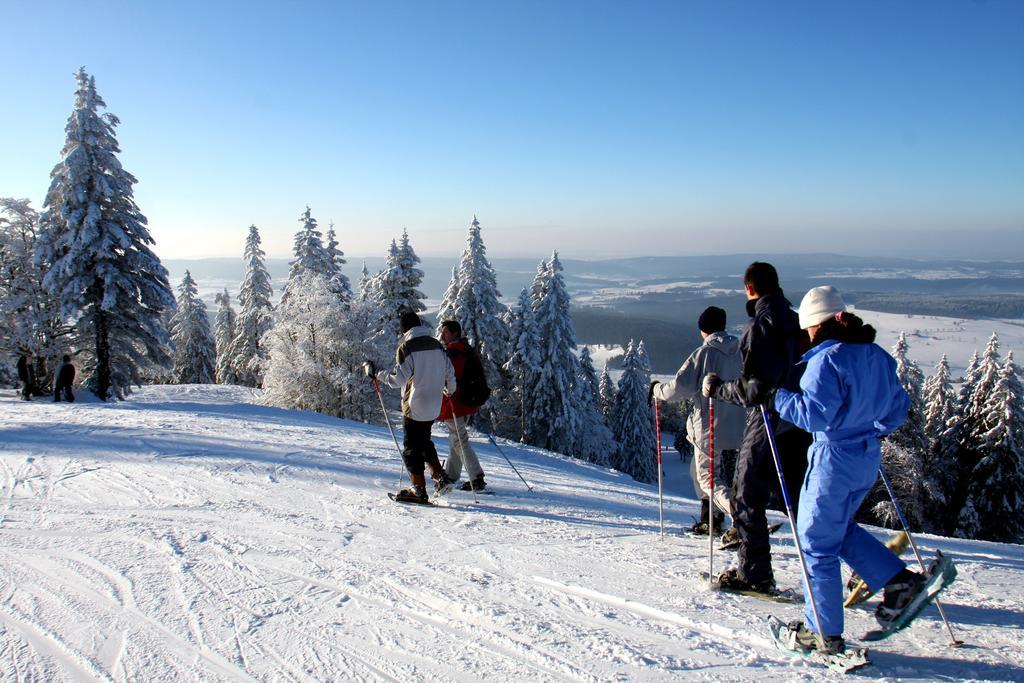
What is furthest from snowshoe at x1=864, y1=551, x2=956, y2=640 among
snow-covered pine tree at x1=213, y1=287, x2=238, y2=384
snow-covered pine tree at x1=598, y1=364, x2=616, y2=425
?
snow-covered pine tree at x1=598, y1=364, x2=616, y2=425

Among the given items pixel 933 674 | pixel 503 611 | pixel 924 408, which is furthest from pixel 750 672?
pixel 924 408

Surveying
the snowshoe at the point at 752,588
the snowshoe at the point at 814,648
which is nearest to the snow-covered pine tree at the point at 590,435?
the snowshoe at the point at 752,588

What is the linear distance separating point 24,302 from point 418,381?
25747 millimetres

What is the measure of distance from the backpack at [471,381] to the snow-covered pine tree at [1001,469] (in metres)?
25.8

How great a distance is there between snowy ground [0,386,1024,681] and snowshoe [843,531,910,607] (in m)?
0.10

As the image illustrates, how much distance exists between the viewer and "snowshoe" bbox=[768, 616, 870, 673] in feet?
10.4

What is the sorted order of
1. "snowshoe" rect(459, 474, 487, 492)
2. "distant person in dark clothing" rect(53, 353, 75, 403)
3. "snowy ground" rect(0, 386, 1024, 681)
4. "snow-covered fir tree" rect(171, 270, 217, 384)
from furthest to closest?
"snow-covered fir tree" rect(171, 270, 217, 384) < "distant person in dark clothing" rect(53, 353, 75, 403) < "snowshoe" rect(459, 474, 487, 492) < "snowy ground" rect(0, 386, 1024, 681)

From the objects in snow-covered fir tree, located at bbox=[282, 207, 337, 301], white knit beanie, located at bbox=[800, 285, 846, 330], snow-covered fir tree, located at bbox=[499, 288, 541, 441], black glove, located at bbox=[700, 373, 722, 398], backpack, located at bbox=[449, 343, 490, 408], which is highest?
snow-covered fir tree, located at bbox=[282, 207, 337, 301]

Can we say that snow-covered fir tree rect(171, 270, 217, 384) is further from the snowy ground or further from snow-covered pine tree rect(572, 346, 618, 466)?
the snowy ground

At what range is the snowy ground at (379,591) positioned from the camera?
3.41m

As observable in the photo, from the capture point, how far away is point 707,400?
17.1 feet

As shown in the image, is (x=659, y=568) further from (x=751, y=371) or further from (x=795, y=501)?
(x=751, y=371)

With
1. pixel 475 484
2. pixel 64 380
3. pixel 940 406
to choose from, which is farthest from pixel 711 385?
pixel 940 406

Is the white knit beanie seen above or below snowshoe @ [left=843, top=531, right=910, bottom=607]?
above
